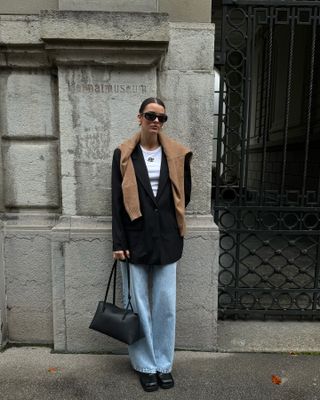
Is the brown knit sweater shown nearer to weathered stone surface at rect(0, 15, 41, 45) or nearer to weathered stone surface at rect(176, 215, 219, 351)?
weathered stone surface at rect(176, 215, 219, 351)

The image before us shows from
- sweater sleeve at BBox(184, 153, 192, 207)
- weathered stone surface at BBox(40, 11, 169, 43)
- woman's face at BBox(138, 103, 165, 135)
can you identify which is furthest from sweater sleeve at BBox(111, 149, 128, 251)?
weathered stone surface at BBox(40, 11, 169, 43)

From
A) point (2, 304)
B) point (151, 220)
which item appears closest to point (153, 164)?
point (151, 220)

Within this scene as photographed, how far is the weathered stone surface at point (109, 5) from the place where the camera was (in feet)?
10.1

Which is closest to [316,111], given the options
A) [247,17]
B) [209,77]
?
[247,17]

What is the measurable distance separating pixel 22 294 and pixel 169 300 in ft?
4.86

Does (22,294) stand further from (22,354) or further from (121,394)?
(121,394)

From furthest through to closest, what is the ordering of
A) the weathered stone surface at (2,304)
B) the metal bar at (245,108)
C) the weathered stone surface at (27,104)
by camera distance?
the metal bar at (245,108), the weathered stone surface at (2,304), the weathered stone surface at (27,104)

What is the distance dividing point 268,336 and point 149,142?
2351 millimetres

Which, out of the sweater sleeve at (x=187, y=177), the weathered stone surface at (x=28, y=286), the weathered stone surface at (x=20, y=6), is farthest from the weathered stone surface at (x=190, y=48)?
the weathered stone surface at (x=28, y=286)

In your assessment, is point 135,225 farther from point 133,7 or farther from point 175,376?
point 133,7

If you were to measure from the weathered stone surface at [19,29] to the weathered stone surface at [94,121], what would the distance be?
1.20 ft

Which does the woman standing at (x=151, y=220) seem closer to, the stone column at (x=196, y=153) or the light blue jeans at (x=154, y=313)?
the light blue jeans at (x=154, y=313)

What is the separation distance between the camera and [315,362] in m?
3.29

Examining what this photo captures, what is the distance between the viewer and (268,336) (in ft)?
12.2
